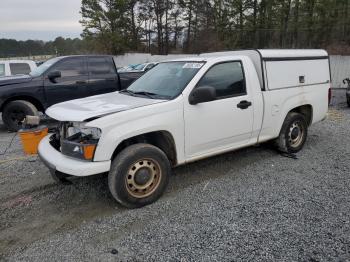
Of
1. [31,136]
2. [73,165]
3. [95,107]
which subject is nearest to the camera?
[73,165]

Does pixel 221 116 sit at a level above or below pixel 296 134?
above

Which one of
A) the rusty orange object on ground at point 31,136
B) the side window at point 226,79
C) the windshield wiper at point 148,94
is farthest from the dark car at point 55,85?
the side window at point 226,79

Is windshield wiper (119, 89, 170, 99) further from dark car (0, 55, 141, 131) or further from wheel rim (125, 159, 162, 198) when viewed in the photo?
dark car (0, 55, 141, 131)

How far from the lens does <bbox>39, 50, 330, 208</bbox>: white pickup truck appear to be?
3.45 meters

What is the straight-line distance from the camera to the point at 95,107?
377 centimetres

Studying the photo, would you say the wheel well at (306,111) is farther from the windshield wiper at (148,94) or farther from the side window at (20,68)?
the side window at (20,68)

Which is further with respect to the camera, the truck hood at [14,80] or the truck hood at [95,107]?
the truck hood at [14,80]

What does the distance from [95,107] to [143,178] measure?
41.2 inches

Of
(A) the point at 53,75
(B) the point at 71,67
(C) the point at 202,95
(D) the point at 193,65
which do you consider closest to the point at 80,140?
(C) the point at 202,95

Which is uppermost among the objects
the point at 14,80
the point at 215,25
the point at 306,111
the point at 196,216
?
the point at 215,25

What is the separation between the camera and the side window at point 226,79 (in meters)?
4.27

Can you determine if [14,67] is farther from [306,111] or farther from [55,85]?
[306,111]

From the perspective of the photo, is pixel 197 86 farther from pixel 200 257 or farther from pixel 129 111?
pixel 200 257

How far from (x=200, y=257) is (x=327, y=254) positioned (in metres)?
1.16
